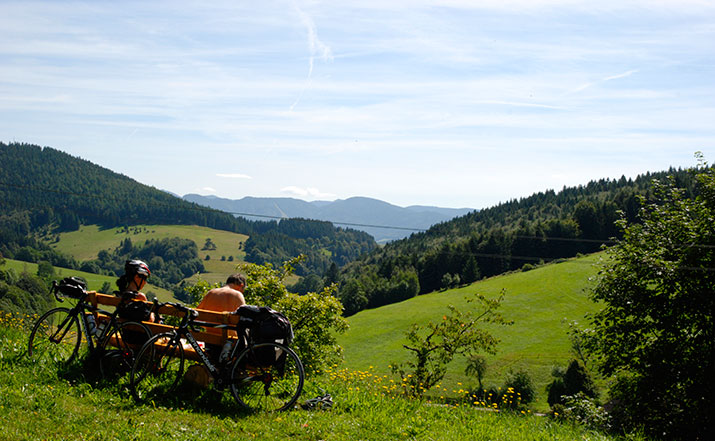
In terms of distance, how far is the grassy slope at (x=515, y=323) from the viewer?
74500mm

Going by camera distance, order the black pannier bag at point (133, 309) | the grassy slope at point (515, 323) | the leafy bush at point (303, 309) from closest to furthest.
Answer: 1. the black pannier bag at point (133, 309)
2. the leafy bush at point (303, 309)
3. the grassy slope at point (515, 323)

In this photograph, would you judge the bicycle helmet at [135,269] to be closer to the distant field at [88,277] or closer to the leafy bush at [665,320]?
the leafy bush at [665,320]

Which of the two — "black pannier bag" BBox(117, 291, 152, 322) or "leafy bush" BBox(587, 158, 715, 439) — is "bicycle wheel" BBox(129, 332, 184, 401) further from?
"leafy bush" BBox(587, 158, 715, 439)

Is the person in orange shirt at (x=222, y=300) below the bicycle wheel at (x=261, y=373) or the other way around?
the other way around

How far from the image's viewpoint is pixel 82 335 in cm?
977

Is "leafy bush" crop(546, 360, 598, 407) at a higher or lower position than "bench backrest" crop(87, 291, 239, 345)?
lower

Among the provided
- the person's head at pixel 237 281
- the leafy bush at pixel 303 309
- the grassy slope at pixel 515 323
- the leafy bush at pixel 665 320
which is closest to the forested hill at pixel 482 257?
the grassy slope at pixel 515 323

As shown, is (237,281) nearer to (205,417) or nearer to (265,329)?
(265,329)

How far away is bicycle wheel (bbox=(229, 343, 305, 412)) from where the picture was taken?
329 inches

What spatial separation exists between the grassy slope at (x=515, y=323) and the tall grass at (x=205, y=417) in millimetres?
52194

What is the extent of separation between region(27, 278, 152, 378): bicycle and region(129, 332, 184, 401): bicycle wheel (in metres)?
0.47

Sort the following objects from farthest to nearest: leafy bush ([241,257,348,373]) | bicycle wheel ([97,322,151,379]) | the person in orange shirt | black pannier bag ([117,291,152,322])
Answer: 1. leafy bush ([241,257,348,373])
2. the person in orange shirt
3. black pannier bag ([117,291,152,322])
4. bicycle wheel ([97,322,151,379])

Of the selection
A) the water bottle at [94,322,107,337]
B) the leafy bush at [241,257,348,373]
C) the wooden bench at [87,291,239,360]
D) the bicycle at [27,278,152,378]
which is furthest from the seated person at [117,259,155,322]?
the leafy bush at [241,257,348,373]

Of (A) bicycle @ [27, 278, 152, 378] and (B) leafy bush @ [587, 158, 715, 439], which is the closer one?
(A) bicycle @ [27, 278, 152, 378]
